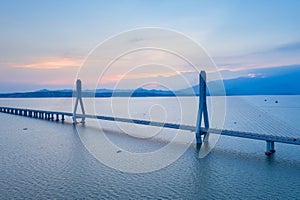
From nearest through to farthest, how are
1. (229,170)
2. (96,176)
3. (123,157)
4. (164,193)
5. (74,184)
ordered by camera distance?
1. (164,193)
2. (74,184)
3. (96,176)
4. (229,170)
5. (123,157)

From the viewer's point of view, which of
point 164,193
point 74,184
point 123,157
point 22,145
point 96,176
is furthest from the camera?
point 22,145

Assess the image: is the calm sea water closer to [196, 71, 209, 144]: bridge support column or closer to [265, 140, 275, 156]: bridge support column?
[265, 140, 275, 156]: bridge support column

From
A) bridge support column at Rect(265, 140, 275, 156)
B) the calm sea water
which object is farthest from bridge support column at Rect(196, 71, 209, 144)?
bridge support column at Rect(265, 140, 275, 156)

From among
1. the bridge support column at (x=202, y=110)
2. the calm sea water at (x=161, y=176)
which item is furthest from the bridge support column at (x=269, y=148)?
the bridge support column at (x=202, y=110)

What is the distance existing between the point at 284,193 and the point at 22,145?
15861mm

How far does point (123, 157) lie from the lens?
1459 centimetres

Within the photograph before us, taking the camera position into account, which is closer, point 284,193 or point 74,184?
point 284,193

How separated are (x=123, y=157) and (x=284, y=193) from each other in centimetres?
798

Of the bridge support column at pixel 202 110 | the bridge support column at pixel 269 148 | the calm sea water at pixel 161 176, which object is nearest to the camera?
the calm sea water at pixel 161 176

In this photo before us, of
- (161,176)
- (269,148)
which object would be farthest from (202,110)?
(161,176)

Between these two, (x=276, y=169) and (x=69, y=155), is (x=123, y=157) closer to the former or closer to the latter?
(x=69, y=155)

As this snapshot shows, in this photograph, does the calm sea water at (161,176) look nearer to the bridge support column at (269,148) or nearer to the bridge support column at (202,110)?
the bridge support column at (269,148)

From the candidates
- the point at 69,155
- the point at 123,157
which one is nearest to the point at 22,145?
the point at 69,155

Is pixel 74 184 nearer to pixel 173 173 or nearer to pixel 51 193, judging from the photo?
pixel 51 193
